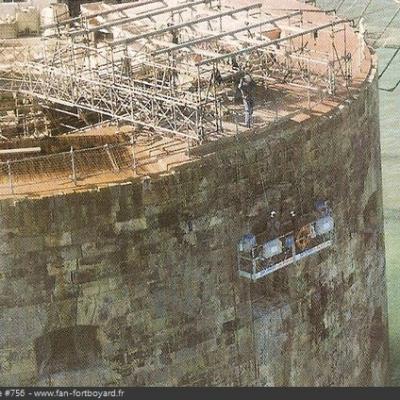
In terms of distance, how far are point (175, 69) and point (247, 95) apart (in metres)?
1.38

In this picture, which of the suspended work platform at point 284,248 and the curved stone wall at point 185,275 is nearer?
the curved stone wall at point 185,275

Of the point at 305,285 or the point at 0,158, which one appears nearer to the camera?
the point at 0,158

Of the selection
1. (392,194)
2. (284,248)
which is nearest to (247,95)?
(284,248)

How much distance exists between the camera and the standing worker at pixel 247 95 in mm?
19656

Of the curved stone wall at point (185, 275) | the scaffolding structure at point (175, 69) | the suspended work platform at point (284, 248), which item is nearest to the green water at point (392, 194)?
the curved stone wall at point (185, 275)

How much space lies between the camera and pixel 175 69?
2064 cm

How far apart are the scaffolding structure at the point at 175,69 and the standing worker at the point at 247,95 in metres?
0.29

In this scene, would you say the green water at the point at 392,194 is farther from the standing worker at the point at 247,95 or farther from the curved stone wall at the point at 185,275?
the standing worker at the point at 247,95

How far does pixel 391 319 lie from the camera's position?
2838 centimetres

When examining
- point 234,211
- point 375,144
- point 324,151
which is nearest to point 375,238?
point 375,144

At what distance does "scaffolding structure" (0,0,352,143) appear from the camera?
19906 millimetres

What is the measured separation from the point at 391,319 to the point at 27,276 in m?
12.6

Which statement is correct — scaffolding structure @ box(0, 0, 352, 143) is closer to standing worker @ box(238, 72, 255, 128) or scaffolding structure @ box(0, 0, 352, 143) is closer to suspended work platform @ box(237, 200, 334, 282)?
standing worker @ box(238, 72, 255, 128)

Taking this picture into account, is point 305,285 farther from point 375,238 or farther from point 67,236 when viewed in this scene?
point 67,236
